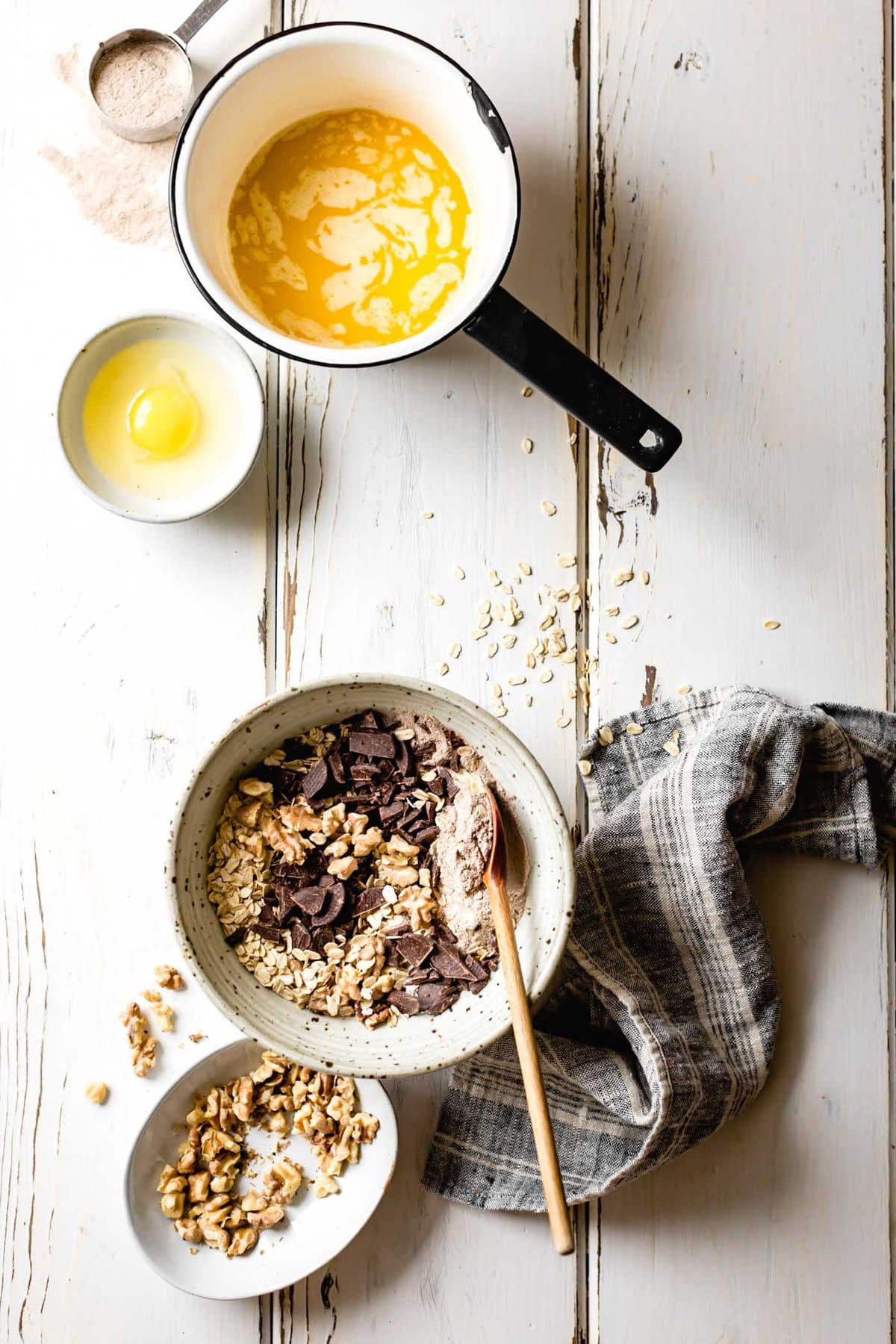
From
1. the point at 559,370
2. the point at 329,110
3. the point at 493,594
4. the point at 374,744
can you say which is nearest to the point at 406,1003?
the point at 374,744

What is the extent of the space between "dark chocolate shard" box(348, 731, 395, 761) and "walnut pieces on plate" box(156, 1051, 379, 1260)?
12.8 inches

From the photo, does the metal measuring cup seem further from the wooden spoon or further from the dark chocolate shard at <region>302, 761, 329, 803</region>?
the wooden spoon

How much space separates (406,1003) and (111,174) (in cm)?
89

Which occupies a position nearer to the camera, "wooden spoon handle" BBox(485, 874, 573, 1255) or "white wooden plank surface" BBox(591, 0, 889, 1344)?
"wooden spoon handle" BBox(485, 874, 573, 1255)

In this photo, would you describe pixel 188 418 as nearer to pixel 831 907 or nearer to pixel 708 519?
pixel 708 519

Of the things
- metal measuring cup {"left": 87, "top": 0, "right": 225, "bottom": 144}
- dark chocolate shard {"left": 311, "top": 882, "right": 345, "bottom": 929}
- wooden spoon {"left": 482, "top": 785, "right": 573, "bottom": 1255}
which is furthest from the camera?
metal measuring cup {"left": 87, "top": 0, "right": 225, "bottom": 144}

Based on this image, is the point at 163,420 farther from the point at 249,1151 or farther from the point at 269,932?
the point at 249,1151

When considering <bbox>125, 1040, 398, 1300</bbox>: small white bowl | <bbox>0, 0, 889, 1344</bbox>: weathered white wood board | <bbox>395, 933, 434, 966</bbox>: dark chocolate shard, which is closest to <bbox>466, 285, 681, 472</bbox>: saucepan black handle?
<bbox>0, 0, 889, 1344</bbox>: weathered white wood board

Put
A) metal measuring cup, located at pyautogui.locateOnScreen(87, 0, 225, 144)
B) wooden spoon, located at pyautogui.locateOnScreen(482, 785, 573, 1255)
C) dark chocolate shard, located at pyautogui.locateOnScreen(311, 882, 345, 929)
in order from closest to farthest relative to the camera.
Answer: wooden spoon, located at pyautogui.locateOnScreen(482, 785, 573, 1255) < dark chocolate shard, located at pyautogui.locateOnScreen(311, 882, 345, 929) < metal measuring cup, located at pyautogui.locateOnScreen(87, 0, 225, 144)

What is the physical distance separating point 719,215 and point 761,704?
523mm

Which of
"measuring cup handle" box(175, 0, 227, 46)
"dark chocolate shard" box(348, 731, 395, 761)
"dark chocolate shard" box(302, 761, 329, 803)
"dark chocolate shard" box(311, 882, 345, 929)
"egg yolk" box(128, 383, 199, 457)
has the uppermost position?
"measuring cup handle" box(175, 0, 227, 46)

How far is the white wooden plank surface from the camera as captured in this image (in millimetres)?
1195

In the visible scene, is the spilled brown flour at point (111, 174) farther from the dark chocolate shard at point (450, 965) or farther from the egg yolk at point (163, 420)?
the dark chocolate shard at point (450, 965)

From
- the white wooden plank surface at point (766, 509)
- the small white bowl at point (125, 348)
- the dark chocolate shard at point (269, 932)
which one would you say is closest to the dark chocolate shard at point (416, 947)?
the dark chocolate shard at point (269, 932)
